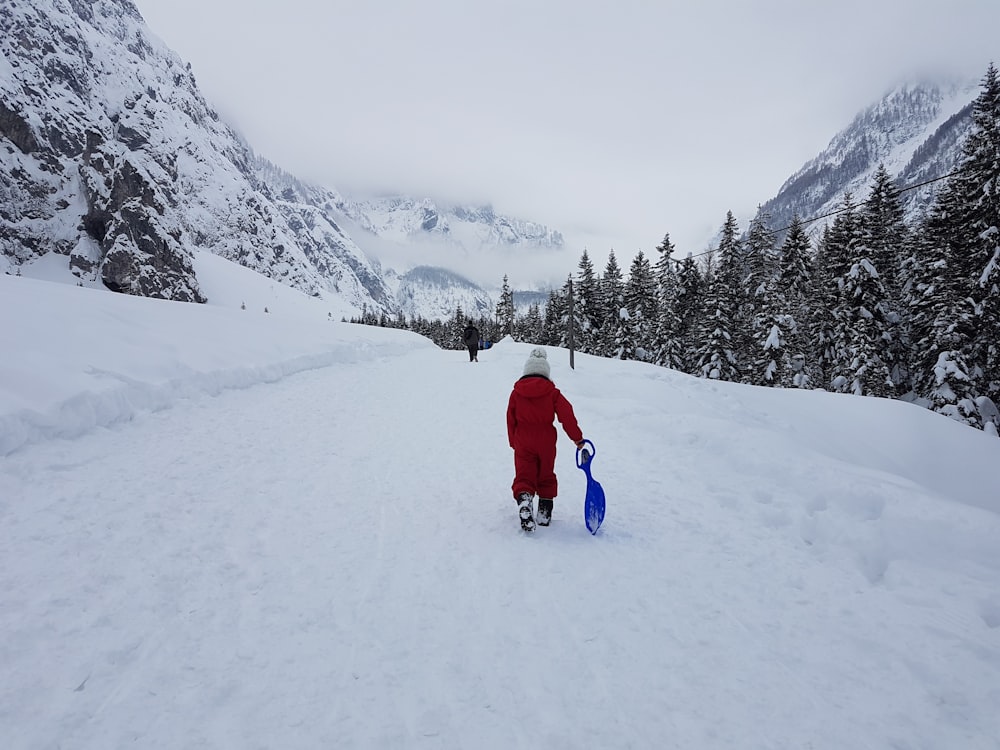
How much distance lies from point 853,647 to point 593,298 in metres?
48.0

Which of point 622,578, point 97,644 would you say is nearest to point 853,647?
point 622,578

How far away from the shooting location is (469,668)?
295 cm

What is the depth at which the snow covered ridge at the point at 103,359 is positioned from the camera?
6215mm

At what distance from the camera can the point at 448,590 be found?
12.7 feet

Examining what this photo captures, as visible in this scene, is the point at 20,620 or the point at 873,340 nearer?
the point at 20,620

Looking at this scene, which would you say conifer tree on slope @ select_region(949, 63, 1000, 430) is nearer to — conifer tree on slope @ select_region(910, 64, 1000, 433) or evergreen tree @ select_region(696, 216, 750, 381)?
conifer tree on slope @ select_region(910, 64, 1000, 433)

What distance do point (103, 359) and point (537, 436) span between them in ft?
26.9

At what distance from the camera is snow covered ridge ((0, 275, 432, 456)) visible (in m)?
6.21

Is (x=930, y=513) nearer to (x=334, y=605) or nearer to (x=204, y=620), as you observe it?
(x=334, y=605)

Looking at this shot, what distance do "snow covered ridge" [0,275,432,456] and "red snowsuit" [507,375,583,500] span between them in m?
5.69

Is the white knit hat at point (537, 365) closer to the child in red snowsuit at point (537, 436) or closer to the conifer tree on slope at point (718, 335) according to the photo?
the child in red snowsuit at point (537, 436)

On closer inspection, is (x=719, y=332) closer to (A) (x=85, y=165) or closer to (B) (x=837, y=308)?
(B) (x=837, y=308)

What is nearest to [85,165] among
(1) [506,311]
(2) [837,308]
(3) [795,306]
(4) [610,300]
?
(1) [506,311]

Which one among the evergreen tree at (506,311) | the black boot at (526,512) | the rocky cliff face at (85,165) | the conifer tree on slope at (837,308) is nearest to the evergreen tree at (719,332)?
the conifer tree on slope at (837,308)
